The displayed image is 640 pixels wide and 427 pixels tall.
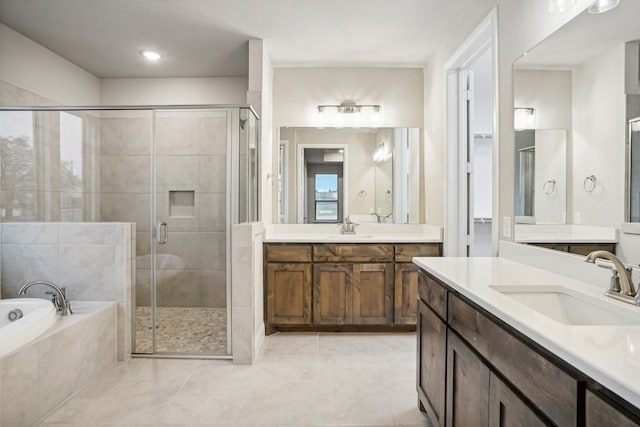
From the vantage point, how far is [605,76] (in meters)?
1.34

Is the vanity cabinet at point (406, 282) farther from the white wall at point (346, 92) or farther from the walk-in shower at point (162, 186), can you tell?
the walk-in shower at point (162, 186)

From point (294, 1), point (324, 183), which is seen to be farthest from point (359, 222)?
point (294, 1)

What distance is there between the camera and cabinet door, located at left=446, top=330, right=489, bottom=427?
3.87 ft

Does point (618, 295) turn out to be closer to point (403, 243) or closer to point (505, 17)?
point (505, 17)

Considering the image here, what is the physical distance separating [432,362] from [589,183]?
1.03 m

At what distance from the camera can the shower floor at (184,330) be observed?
2.78m

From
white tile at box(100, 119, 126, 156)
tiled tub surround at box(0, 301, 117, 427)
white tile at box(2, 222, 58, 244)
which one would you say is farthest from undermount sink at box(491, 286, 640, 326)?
white tile at box(2, 222, 58, 244)

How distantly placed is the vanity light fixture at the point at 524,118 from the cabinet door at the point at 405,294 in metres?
1.59

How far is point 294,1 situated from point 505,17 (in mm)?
1352

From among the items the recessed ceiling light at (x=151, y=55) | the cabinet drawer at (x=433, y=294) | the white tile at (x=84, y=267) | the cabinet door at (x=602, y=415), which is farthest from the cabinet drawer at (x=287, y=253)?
the cabinet door at (x=602, y=415)

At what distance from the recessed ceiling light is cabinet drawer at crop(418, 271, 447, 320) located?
3139mm

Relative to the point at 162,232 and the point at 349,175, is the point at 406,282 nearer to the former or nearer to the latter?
the point at 349,175

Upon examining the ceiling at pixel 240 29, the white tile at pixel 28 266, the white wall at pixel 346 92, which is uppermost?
the ceiling at pixel 240 29

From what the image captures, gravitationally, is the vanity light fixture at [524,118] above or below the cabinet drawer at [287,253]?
above
